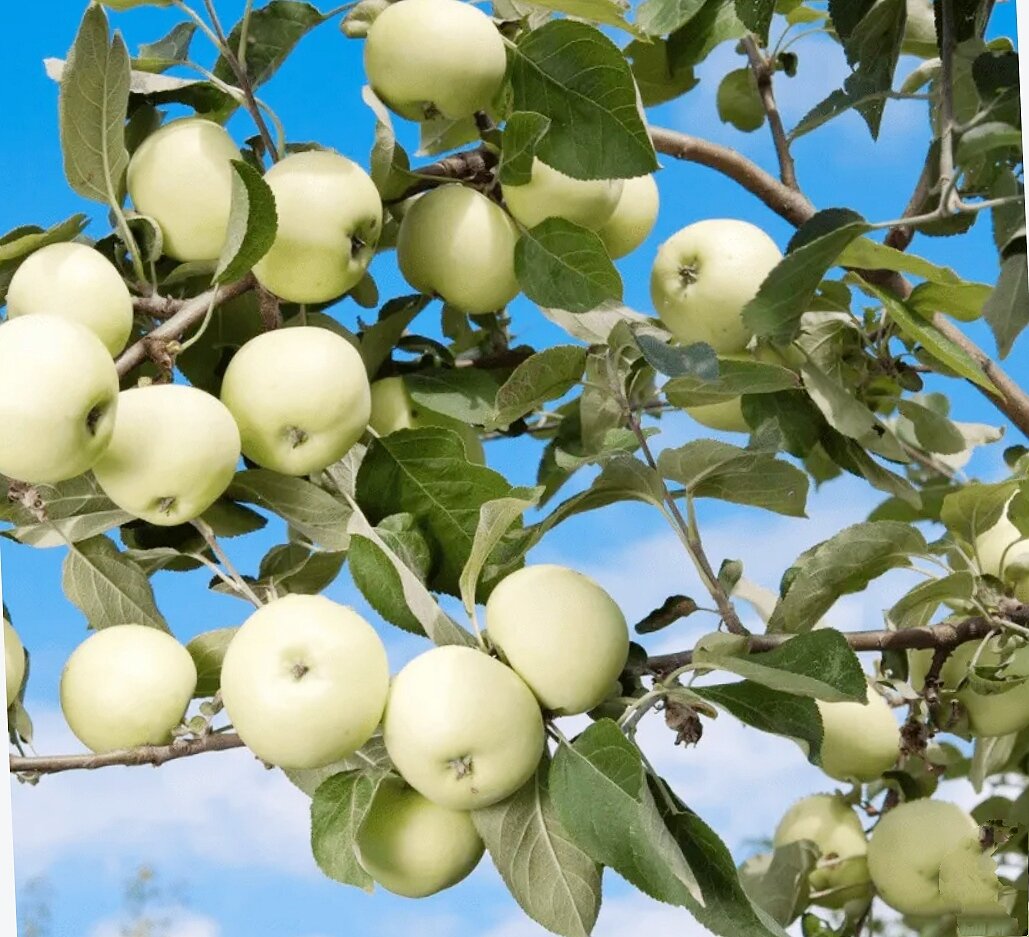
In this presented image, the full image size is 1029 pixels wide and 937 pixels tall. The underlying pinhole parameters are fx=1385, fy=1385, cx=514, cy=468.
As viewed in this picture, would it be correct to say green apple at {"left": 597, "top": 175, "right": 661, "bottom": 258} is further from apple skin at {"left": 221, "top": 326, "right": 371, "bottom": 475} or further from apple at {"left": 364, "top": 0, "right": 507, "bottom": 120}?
apple skin at {"left": 221, "top": 326, "right": 371, "bottom": 475}

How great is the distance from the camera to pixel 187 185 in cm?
75

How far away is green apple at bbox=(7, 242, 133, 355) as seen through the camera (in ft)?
2.26

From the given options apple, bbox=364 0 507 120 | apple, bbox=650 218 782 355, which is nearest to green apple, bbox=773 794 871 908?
apple, bbox=650 218 782 355

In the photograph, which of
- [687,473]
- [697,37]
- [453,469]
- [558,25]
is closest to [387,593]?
[453,469]

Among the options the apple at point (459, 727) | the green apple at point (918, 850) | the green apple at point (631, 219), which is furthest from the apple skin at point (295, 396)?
the green apple at point (918, 850)

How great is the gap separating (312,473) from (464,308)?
16 centimetres

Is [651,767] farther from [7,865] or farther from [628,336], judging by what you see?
[7,865]

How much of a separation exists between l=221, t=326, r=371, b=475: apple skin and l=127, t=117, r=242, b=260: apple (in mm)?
84

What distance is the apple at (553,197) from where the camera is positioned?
835 millimetres

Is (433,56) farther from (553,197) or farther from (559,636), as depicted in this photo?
(559,636)

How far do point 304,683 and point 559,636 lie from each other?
0.13 m

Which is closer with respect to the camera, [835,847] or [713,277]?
[713,277]

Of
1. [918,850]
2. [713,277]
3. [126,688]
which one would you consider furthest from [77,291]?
[918,850]

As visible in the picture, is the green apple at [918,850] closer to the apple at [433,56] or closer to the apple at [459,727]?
the apple at [459,727]
